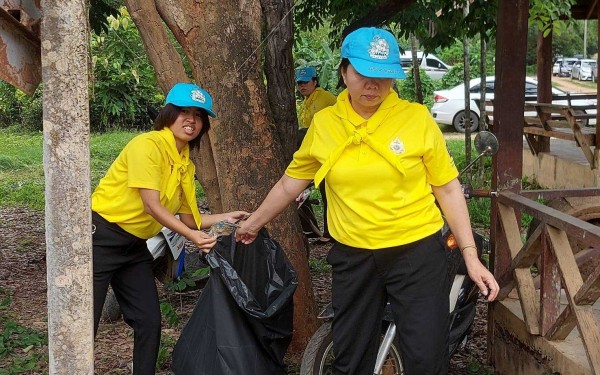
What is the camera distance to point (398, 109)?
331cm

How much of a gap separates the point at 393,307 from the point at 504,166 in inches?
68.7

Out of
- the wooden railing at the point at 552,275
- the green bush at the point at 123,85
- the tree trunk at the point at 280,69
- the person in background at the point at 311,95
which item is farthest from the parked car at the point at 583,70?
the wooden railing at the point at 552,275

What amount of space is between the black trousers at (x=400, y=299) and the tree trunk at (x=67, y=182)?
1.14 meters

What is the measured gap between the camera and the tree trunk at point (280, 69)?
5004mm

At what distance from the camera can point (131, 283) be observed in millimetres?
4191

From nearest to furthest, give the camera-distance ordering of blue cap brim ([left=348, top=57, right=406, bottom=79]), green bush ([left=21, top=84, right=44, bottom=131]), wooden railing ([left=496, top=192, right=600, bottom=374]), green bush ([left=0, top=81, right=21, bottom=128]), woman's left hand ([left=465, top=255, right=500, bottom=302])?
blue cap brim ([left=348, top=57, right=406, bottom=79]) → woman's left hand ([left=465, top=255, right=500, bottom=302]) → wooden railing ([left=496, top=192, right=600, bottom=374]) → green bush ([left=21, top=84, right=44, bottom=131]) → green bush ([left=0, top=81, right=21, bottom=128])

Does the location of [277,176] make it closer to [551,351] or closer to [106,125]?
[551,351]

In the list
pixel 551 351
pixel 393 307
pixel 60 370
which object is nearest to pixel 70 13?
pixel 60 370

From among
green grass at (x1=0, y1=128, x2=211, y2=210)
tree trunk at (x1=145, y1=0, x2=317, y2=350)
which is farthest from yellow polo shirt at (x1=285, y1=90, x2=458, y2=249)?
green grass at (x1=0, y1=128, x2=211, y2=210)

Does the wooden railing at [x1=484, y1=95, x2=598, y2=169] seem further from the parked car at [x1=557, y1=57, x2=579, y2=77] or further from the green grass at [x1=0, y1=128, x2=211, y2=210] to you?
the parked car at [x1=557, y1=57, x2=579, y2=77]

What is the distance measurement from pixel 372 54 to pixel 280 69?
1.86 meters

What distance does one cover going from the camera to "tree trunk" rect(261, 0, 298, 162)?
5.00 m

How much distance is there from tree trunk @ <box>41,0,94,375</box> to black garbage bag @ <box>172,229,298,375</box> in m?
1.04

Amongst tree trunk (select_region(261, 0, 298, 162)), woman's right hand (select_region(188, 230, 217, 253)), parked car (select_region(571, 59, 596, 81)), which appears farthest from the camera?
parked car (select_region(571, 59, 596, 81))
